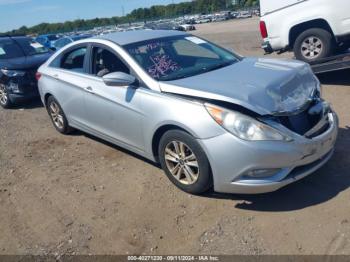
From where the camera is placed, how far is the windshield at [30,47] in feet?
31.8

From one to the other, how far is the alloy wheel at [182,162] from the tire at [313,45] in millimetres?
5035

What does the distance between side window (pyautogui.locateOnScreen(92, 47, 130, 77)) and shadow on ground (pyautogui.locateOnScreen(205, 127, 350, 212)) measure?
1.91m

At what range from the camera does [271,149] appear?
334 centimetres

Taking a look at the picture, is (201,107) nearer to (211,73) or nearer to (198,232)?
(211,73)

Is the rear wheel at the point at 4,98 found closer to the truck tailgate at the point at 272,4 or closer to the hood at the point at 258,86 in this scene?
the hood at the point at 258,86

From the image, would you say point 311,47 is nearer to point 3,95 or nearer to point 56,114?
point 56,114

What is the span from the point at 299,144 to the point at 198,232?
47.5 inches

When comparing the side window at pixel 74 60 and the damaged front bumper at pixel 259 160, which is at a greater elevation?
the side window at pixel 74 60

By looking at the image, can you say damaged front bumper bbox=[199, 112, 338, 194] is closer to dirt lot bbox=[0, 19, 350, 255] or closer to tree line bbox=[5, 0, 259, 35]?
dirt lot bbox=[0, 19, 350, 255]

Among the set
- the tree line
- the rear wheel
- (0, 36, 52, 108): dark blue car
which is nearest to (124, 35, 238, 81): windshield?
(0, 36, 52, 108): dark blue car

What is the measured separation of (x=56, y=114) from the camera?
249 inches

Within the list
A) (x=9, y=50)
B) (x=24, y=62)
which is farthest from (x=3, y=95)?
(x=9, y=50)

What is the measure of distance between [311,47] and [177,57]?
458 cm

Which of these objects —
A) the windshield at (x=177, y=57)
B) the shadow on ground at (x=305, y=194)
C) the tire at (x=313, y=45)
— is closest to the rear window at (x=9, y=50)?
the windshield at (x=177, y=57)
